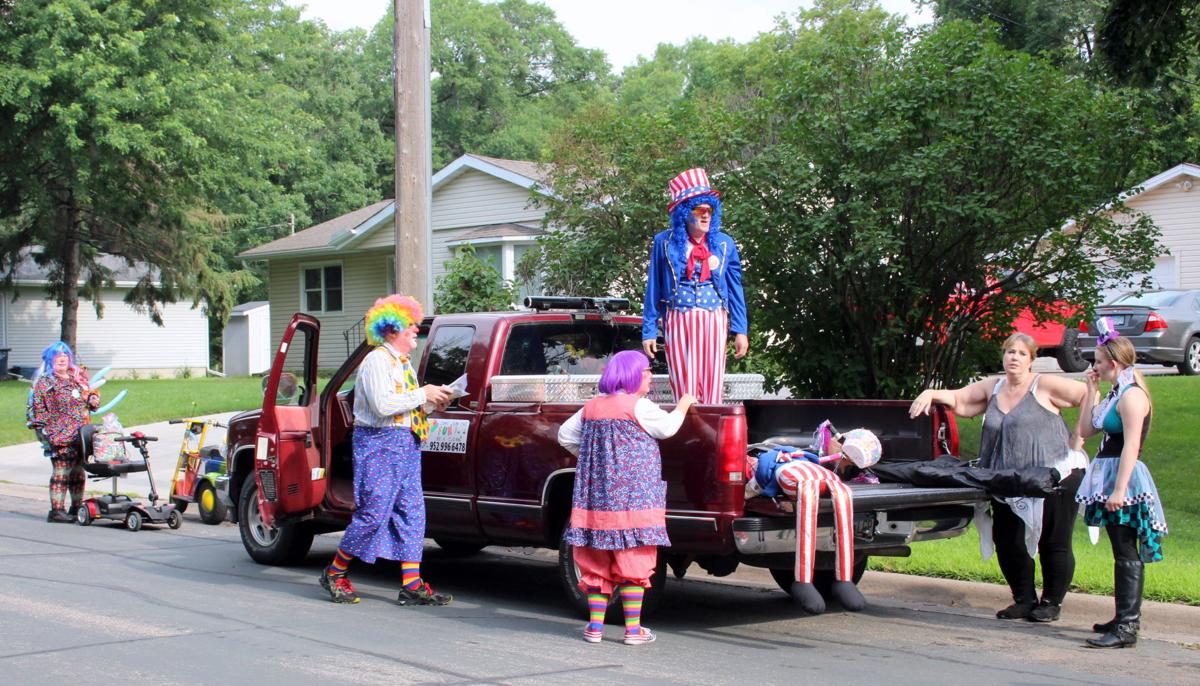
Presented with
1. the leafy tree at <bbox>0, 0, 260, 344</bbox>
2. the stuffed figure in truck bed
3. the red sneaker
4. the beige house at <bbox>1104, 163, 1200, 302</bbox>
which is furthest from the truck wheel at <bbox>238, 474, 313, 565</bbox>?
the beige house at <bbox>1104, 163, 1200, 302</bbox>

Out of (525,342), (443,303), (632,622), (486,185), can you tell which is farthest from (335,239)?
(632,622)

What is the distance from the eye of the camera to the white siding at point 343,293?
32.8 meters

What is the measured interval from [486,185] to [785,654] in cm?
2378

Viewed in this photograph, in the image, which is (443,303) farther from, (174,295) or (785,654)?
(174,295)

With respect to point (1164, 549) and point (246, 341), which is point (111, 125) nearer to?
point (246, 341)

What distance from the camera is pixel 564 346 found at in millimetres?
8523

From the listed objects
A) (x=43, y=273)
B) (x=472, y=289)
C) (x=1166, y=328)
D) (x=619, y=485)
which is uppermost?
(x=43, y=273)

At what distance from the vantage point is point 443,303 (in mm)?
14016

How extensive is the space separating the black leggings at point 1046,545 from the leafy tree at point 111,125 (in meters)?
24.0

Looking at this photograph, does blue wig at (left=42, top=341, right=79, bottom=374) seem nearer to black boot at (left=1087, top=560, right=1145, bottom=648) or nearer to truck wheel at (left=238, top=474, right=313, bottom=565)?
truck wheel at (left=238, top=474, right=313, bottom=565)

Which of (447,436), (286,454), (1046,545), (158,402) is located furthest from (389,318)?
(158,402)

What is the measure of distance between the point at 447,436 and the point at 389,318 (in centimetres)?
91

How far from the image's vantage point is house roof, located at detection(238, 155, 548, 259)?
93.7ft

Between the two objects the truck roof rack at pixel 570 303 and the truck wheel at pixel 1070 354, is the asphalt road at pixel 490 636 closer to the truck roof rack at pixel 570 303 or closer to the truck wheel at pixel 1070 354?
the truck roof rack at pixel 570 303
